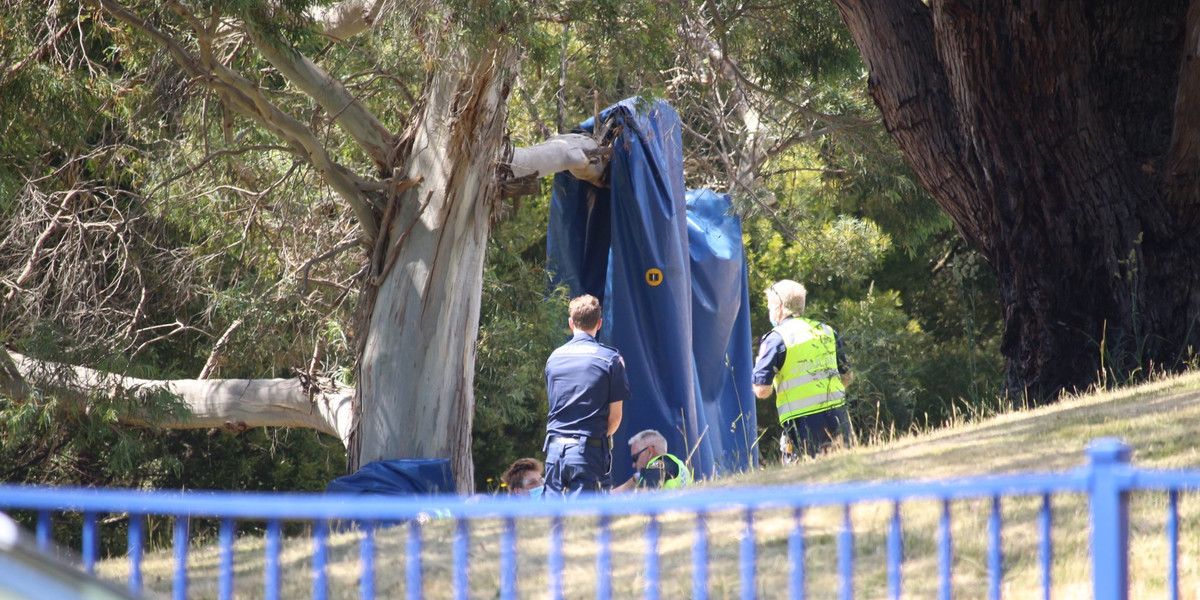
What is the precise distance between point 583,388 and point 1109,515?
3916mm

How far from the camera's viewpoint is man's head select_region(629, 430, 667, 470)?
696 centimetres

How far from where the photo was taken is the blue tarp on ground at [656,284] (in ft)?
28.0

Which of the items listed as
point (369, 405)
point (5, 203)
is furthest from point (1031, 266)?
point (5, 203)

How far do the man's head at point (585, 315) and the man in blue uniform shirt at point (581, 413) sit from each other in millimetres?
115

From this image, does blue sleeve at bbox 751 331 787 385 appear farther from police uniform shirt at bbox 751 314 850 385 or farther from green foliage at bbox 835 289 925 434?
green foliage at bbox 835 289 925 434

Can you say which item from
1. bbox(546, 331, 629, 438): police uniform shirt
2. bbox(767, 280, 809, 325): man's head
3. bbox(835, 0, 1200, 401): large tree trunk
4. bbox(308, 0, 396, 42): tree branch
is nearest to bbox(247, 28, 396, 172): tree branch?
bbox(308, 0, 396, 42): tree branch

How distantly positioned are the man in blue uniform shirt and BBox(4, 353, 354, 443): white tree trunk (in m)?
2.53

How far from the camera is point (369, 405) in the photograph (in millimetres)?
7203

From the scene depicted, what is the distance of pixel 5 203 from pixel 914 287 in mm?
13706

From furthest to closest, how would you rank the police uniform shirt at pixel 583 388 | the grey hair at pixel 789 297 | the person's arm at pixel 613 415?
the grey hair at pixel 789 297
the person's arm at pixel 613 415
the police uniform shirt at pixel 583 388

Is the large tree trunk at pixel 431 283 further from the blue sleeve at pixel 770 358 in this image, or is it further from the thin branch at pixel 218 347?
the thin branch at pixel 218 347

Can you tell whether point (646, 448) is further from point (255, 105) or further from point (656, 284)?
point (255, 105)

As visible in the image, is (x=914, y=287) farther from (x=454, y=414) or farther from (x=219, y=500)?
(x=219, y=500)

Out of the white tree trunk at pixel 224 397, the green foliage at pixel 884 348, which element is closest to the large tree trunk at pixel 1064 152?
the white tree trunk at pixel 224 397
